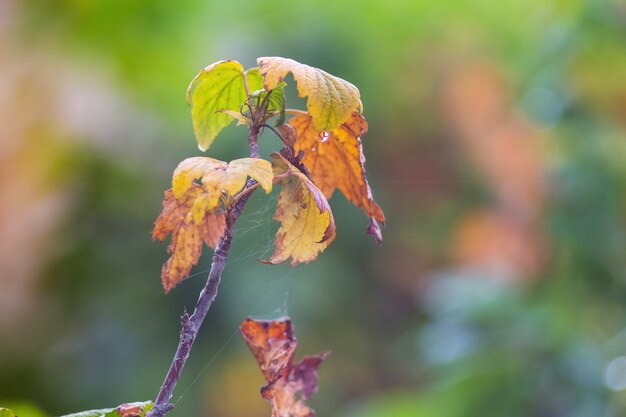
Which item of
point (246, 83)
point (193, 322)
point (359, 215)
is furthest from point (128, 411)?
point (359, 215)

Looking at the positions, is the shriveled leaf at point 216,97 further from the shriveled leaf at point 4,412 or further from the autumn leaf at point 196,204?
the shriveled leaf at point 4,412

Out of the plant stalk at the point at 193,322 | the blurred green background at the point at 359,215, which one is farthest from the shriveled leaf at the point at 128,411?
the blurred green background at the point at 359,215

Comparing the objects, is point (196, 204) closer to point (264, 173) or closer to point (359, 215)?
point (264, 173)

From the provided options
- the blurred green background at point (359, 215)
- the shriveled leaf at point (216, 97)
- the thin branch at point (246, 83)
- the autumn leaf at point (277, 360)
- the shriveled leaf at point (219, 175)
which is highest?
the blurred green background at point (359, 215)

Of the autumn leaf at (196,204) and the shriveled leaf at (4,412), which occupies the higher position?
the autumn leaf at (196,204)

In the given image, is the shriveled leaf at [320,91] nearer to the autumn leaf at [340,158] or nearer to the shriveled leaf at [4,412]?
the autumn leaf at [340,158]

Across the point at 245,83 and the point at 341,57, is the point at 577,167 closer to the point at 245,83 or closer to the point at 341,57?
the point at 245,83

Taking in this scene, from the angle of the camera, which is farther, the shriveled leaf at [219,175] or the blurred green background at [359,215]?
the blurred green background at [359,215]
